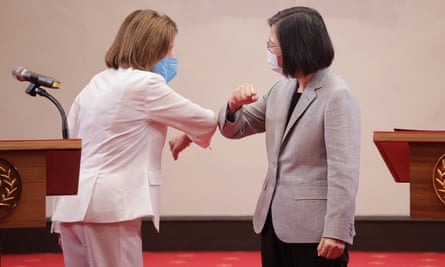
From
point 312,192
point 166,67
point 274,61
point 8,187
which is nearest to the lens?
point 8,187

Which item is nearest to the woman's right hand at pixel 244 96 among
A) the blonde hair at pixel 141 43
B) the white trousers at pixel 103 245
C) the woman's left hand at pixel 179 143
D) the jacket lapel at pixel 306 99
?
the jacket lapel at pixel 306 99

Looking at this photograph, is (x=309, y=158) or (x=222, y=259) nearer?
(x=309, y=158)

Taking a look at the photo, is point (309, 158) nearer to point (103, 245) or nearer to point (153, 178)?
point (153, 178)

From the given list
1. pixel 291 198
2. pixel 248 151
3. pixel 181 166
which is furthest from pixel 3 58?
pixel 291 198

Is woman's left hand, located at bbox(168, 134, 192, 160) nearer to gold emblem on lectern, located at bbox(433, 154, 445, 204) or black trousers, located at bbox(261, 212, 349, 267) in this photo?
black trousers, located at bbox(261, 212, 349, 267)

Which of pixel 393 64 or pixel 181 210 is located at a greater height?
pixel 393 64

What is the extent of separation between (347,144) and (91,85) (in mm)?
1036

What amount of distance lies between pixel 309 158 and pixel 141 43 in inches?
32.4

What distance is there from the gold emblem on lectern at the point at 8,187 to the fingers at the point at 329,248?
958 mm

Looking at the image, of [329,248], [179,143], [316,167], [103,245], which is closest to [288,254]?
[329,248]

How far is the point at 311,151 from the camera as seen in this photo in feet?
8.16

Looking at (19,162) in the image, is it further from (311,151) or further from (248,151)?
(248,151)

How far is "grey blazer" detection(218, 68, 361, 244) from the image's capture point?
242 cm

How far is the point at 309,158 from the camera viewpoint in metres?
2.49
